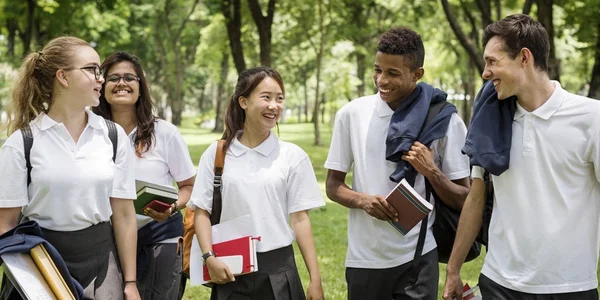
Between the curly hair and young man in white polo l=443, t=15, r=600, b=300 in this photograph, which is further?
the curly hair

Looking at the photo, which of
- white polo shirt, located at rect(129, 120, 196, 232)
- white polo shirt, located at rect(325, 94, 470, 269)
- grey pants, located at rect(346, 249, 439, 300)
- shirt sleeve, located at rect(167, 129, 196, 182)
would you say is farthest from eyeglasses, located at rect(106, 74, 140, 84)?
grey pants, located at rect(346, 249, 439, 300)

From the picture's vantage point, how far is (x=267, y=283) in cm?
421

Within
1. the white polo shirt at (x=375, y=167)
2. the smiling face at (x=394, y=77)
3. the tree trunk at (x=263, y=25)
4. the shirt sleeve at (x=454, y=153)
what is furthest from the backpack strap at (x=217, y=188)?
the tree trunk at (x=263, y=25)

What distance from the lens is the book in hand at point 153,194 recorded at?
4.58 m

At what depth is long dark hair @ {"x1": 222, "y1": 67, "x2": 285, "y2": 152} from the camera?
14.2ft

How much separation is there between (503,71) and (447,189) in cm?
82

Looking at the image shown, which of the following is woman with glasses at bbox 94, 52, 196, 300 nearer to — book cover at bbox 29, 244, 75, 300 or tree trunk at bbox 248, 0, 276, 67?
book cover at bbox 29, 244, 75, 300

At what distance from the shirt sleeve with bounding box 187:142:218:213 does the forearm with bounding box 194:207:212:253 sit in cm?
4

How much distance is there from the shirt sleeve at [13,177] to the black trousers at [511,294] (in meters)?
2.16

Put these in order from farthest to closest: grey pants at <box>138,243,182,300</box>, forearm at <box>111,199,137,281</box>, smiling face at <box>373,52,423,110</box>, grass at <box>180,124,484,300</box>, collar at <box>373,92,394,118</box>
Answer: grass at <box>180,124,484,300</box> < grey pants at <box>138,243,182,300</box> < collar at <box>373,92,394,118</box> < smiling face at <box>373,52,423,110</box> < forearm at <box>111,199,137,281</box>

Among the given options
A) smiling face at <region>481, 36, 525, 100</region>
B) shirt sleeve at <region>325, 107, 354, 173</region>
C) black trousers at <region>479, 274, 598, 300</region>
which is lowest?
black trousers at <region>479, 274, 598, 300</region>

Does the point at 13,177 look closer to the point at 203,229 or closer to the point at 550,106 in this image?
the point at 203,229

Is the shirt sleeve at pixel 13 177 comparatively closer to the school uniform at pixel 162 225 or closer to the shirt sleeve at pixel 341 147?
the school uniform at pixel 162 225

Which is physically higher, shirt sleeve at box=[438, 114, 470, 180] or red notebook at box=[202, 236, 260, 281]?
shirt sleeve at box=[438, 114, 470, 180]
